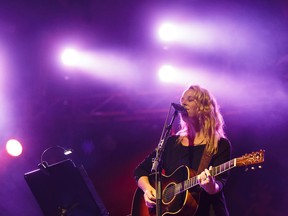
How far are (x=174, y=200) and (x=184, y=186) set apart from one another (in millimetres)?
195

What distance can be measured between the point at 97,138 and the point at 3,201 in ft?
8.04

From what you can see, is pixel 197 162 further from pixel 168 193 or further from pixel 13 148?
pixel 13 148

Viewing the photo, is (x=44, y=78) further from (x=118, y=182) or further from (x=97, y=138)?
(x=118, y=182)

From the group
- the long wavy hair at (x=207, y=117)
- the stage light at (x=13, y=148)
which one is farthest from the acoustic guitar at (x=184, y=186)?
the stage light at (x=13, y=148)

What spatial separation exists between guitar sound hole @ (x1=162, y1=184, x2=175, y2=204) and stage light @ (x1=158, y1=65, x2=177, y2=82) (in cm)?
476

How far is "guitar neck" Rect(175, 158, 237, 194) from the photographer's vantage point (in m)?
3.79

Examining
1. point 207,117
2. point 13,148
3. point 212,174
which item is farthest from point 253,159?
point 13,148

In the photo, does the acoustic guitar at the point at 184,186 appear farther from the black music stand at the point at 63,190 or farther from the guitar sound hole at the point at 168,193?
the black music stand at the point at 63,190

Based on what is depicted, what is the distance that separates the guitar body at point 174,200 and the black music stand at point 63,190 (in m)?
0.49

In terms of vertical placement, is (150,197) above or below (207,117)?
below

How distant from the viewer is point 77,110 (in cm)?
968

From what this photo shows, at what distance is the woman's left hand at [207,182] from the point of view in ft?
12.0

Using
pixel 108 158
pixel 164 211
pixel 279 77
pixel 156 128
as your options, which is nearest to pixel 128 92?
pixel 156 128

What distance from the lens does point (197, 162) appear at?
416cm
